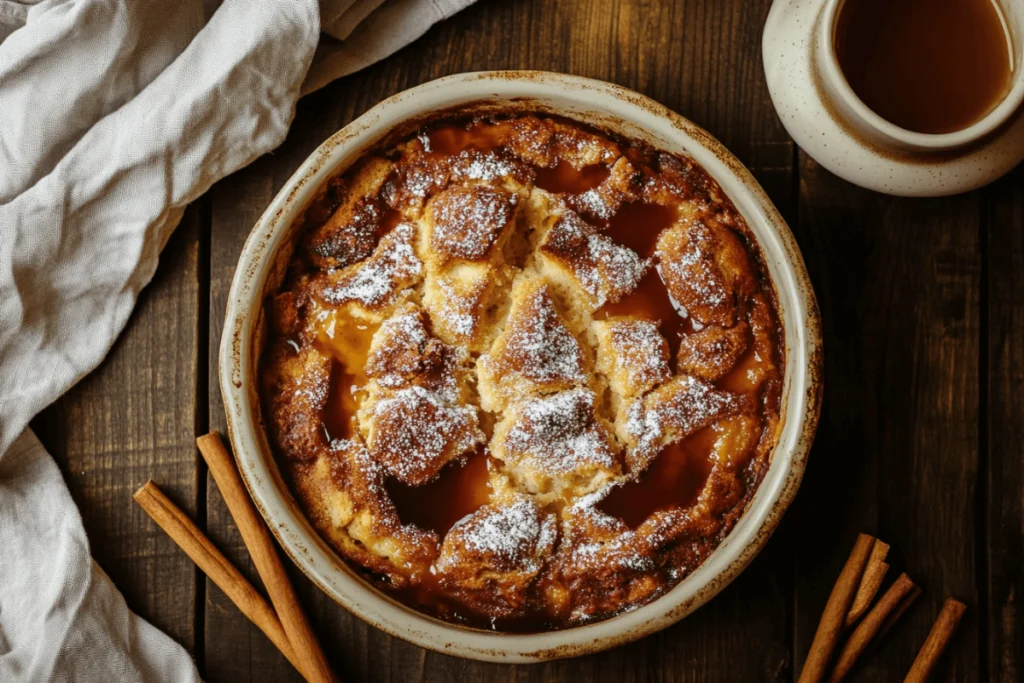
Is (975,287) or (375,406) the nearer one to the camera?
(375,406)

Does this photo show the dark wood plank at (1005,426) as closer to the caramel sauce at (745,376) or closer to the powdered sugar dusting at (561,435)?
the caramel sauce at (745,376)

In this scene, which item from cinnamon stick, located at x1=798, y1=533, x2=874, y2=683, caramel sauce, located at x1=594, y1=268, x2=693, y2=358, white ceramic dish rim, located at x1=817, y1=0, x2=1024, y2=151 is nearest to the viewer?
white ceramic dish rim, located at x1=817, y1=0, x2=1024, y2=151

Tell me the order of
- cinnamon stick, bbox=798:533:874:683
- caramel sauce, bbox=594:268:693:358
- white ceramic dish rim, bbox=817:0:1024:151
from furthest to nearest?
cinnamon stick, bbox=798:533:874:683 < caramel sauce, bbox=594:268:693:358 < white ceramic dish rim, bbox=817:0:1024:151

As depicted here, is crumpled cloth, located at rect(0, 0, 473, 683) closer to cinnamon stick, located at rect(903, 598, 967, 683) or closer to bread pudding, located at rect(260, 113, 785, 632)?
bread pudding, located at rect(260, 113, 785, 632)

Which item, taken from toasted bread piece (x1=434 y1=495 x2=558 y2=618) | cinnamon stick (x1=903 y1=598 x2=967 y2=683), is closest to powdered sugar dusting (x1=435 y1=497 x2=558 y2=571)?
toasted bread piece (x1=434 y1=495 x2=558 y2=618)

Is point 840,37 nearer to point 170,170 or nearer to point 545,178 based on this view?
point 545,178

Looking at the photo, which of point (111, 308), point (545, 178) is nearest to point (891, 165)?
point (545, 178)

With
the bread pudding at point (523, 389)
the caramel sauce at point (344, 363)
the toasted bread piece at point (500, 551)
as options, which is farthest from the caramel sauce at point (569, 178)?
the toasted bread piece at point (500, 551)
